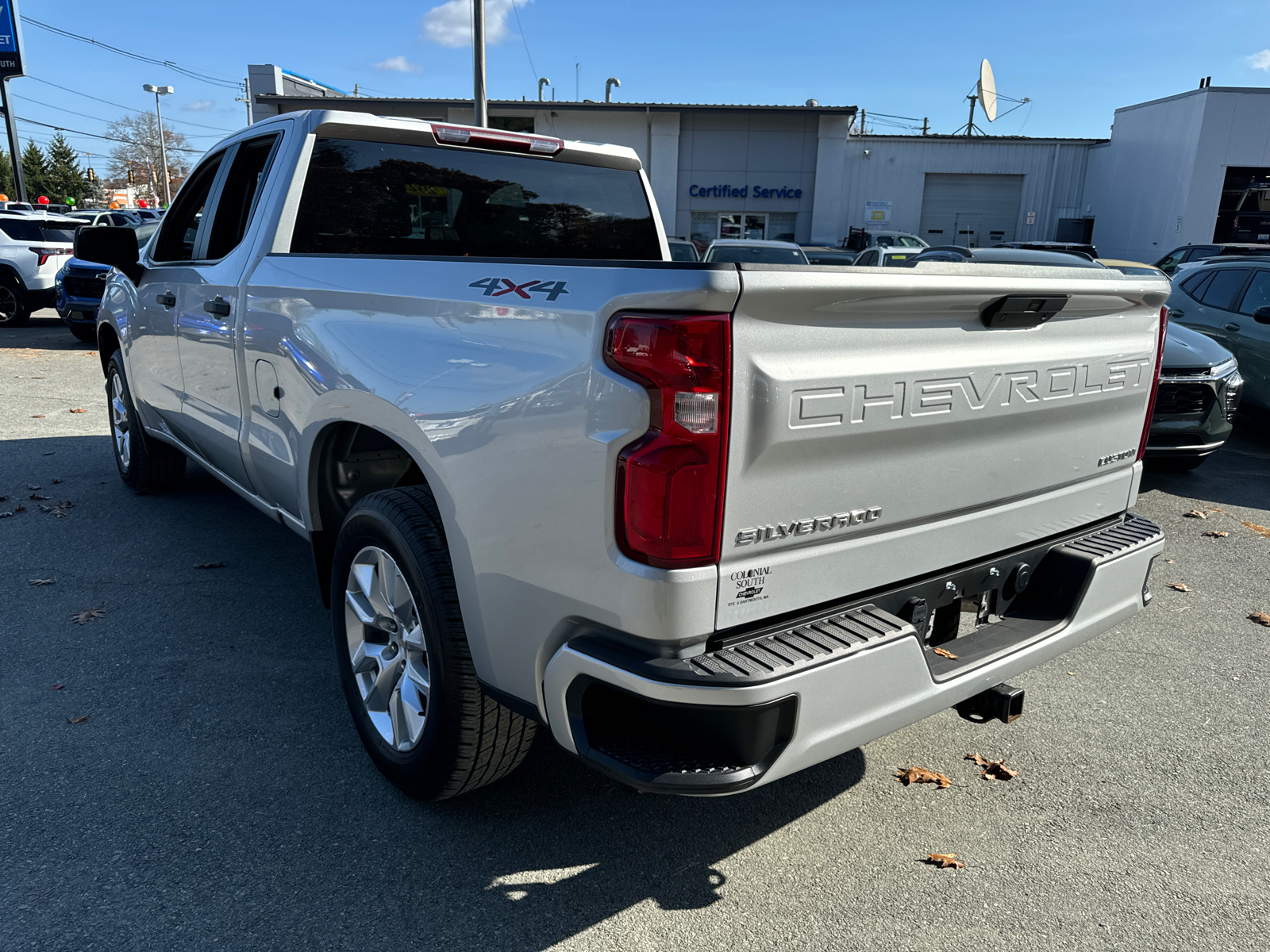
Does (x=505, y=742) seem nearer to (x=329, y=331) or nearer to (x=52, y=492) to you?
(x=329, y=331)

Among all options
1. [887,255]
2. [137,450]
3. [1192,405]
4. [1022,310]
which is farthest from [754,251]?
[1022,310]

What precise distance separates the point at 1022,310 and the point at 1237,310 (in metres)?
8.13

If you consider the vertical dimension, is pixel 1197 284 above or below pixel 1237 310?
above

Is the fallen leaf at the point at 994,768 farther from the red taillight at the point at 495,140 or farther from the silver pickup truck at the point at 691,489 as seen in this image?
the red taillight at the point at 495,140

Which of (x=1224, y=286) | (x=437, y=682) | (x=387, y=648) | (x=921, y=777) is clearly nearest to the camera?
(x=437, y=682)

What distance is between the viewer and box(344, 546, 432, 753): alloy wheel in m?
2.80

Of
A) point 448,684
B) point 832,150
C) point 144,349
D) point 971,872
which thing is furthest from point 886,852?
point 832,150

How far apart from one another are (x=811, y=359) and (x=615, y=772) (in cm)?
101

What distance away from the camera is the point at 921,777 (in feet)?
10.5

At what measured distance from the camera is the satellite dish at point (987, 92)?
918 inches

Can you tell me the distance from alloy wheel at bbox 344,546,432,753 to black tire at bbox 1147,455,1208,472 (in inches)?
270

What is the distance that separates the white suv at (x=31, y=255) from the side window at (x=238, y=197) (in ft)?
42.8

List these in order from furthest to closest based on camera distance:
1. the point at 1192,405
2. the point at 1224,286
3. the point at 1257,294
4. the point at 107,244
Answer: the point at 1224,286, the point at 1257,294, the point at 1192,405, the point at 107,244

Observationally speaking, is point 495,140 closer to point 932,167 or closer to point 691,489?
point 691,489
